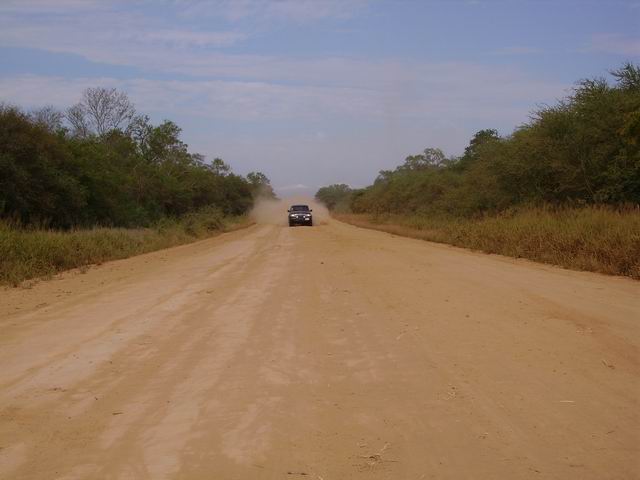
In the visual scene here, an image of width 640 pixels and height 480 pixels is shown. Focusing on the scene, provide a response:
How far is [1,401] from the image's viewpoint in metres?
5.76

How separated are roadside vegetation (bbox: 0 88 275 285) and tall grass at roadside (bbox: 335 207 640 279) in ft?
44.5

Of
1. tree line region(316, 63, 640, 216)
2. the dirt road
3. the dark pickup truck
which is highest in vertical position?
tree line region(316, 63, 640, 216)

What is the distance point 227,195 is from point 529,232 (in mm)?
64141

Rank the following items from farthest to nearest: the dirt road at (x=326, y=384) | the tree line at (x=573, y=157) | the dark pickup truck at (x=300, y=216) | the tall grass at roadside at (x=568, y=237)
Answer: the dark pickup truck at (x=300, y=216)
the tree line at (x=573, y=157)
the tall grass at roadside at (x=568, y=237)
the dirt road at (x=326, y=384)

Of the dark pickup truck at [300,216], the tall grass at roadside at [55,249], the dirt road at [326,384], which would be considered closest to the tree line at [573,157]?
the dirt road at [326,384]

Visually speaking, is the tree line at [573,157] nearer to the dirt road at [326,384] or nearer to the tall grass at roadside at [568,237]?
the tall grass at roadside at [568,237]

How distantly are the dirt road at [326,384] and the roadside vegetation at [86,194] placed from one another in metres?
6.55

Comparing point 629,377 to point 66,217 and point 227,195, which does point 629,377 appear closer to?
point 66,217

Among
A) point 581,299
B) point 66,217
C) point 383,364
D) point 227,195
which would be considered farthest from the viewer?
point 227,195

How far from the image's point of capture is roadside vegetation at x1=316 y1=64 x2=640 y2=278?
52.4 feet

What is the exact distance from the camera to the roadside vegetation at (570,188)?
16.0 meters

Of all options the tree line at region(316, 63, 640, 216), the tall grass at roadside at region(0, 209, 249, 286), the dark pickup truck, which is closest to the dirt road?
the tall grass at roadside at region(0, 209, 249, 286)

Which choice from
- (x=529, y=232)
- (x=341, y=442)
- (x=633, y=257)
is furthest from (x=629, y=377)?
(x=529, y=232)

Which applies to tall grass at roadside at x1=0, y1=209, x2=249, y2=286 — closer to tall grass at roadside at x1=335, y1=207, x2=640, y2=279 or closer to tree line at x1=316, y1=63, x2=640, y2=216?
tall grass at roadside at x1=335, y1=207, x2=640, y2=279
